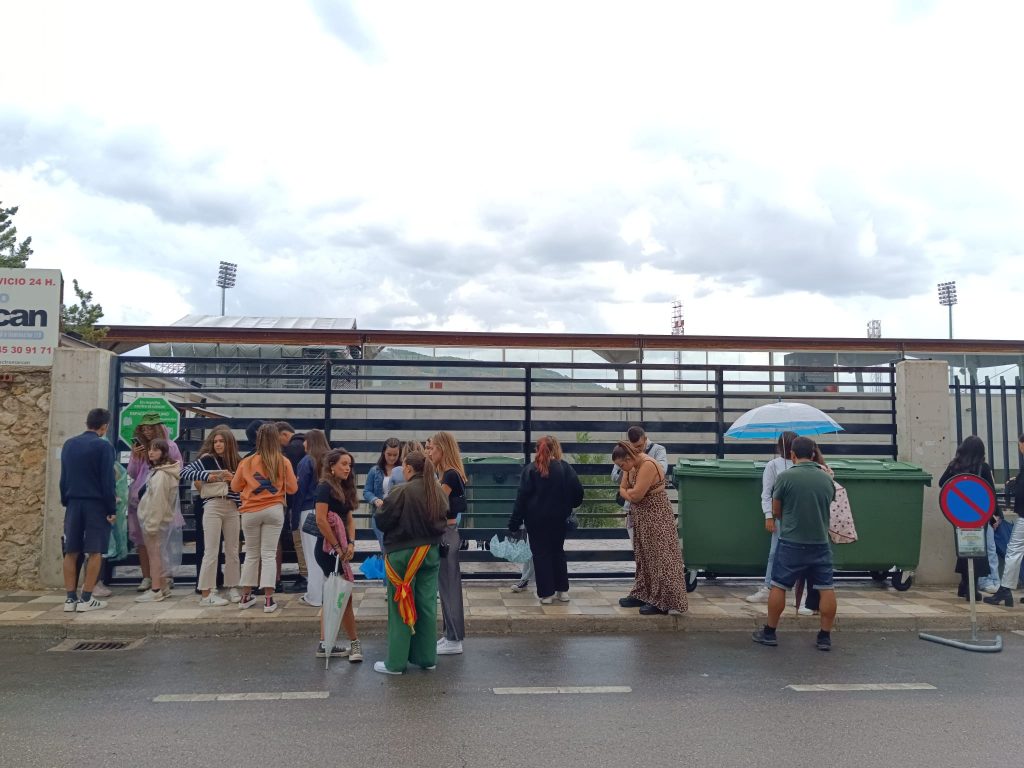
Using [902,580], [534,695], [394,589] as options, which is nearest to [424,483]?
[394,589]

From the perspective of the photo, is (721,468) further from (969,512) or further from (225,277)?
(225,277)

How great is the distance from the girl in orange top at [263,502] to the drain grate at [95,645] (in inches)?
44.6

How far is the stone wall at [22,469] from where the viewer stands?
9.15 m

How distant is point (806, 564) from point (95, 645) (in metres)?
6.01

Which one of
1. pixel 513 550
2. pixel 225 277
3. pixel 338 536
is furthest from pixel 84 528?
pixel 225 277

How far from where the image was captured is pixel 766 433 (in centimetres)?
969

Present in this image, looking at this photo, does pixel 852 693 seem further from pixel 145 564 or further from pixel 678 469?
pixel 145 564

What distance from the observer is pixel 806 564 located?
23.9 ft

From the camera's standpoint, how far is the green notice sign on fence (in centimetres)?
939

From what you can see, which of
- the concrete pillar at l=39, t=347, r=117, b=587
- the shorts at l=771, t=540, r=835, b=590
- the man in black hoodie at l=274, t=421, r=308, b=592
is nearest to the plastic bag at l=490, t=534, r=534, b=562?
the man in black hoodie at l=274, t=421, r=308, b=592

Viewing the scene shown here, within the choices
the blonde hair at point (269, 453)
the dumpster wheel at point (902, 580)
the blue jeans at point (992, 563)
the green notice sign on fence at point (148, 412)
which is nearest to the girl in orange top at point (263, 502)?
the blonde hair at point (269, 453)

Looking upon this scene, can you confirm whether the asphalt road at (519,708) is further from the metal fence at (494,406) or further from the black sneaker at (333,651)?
the metal fence at (494,406)

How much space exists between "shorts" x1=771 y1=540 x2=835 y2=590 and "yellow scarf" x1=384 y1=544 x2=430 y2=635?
10.2ft

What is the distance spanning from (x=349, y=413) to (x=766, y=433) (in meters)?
4.87
